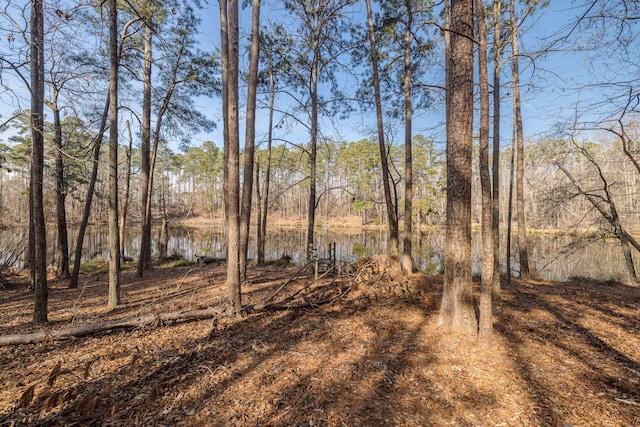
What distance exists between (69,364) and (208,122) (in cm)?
1022

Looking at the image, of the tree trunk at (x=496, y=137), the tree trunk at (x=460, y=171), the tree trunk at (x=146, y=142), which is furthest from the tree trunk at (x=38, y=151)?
the tree trunk at (x=496, y=137)

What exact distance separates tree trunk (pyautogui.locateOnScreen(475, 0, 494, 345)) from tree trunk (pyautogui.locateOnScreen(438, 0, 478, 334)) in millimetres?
285

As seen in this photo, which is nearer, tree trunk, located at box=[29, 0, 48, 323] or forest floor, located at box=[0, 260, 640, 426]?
forest floor, located at box=[0, 260, 640, 426]

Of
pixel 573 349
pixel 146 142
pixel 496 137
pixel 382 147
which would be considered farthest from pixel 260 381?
pixel 146 142

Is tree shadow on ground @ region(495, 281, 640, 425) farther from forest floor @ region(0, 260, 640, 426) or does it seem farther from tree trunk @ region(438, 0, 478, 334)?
tree trunk @ region(438, 0, 478, 334)

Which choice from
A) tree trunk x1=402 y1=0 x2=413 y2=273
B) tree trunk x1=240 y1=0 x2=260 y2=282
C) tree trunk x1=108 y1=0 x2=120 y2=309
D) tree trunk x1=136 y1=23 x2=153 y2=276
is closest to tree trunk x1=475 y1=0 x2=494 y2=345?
tree trunk x1=402 y1=0 x2=413 y2=273

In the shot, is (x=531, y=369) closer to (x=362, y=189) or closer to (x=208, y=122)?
(x=208, y=122)

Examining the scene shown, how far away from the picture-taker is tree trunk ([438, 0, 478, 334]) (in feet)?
13.2

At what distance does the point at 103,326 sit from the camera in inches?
179

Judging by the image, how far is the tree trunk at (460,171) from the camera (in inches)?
159

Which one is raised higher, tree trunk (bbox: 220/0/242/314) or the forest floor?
tree trunk (bbox: 220/0/242/314)

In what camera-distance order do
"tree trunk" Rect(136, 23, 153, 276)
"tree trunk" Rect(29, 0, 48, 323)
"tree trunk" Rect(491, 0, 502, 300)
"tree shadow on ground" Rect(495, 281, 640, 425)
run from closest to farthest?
"tree shadow on ground" Rect(495, 281, 640, 425), "tree trunk" Rect(29, 0, 48, 323), "tree trunk" Rect(491, 0, 502, 300), "tree trunk" Rect(136, 23, 153, 276)

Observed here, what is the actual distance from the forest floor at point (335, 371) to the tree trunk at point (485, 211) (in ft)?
1.24

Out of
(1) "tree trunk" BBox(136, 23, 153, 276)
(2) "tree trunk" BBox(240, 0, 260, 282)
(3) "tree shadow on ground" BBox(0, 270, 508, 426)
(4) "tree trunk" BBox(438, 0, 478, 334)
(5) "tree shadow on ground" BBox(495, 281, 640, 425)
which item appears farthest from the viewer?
(1) "tree trunk" BBox(136, 23, 153, 276)
